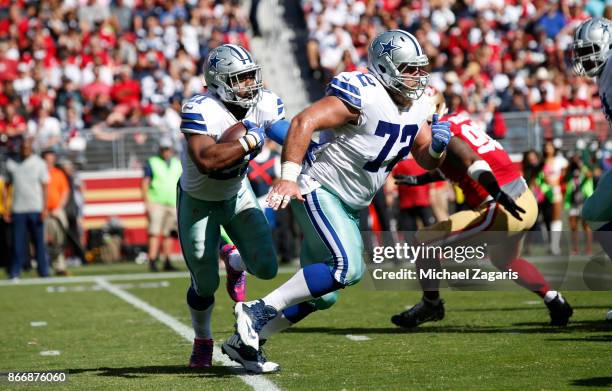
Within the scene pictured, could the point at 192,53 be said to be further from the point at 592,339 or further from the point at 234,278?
the point at 592,339

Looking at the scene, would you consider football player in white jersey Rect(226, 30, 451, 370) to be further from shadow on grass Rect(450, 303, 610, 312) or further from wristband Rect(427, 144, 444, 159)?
shadow on grass Rect(450, 303, 610, 312)

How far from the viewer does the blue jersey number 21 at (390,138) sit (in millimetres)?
5695

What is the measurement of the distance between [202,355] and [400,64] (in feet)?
6.10

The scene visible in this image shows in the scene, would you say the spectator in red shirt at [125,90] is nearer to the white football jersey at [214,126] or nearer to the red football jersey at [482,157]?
the red football jersey at [482,157]

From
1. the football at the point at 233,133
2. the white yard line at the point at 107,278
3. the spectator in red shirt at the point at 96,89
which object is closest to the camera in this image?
the football at the point at 233,133

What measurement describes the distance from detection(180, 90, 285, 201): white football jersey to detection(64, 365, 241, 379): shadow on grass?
0.89 meters

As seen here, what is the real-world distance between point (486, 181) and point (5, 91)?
12864mm

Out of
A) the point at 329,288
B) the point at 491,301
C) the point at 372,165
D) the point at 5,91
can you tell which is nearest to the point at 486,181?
the point at 372,165

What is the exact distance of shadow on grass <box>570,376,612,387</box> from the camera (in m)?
4.98

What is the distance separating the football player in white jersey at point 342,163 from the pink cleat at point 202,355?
0.43 meters

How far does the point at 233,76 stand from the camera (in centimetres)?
583

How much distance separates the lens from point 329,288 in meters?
5.55

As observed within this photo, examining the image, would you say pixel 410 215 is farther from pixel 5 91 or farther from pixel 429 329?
pixel 5 91

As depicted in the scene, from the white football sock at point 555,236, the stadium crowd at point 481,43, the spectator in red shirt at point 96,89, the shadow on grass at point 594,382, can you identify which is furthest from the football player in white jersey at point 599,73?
the spectator in red shirt at point 96,89
